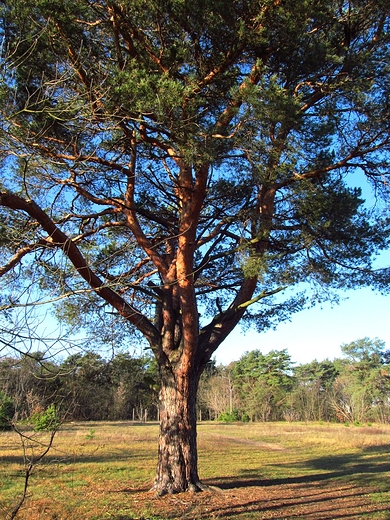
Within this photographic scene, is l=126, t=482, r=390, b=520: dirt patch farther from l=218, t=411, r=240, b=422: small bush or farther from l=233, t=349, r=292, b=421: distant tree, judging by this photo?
l=233, t=349, r=292, b=421: distant tree

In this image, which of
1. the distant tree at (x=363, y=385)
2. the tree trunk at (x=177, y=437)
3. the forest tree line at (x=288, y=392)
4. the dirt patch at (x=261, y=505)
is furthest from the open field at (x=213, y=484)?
the distant tree at (x=363, y=385)

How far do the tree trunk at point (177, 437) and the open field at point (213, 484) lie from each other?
0.93 ft

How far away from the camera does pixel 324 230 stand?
791cm

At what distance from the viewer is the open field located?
623 cm

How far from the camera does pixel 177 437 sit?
25.0 feet

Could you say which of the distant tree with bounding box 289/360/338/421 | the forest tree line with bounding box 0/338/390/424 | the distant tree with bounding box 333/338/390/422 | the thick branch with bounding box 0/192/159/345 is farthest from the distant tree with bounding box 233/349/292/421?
the thick branch with bounding box 0/192/159/345

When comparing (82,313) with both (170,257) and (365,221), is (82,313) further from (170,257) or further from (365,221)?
(365,221)

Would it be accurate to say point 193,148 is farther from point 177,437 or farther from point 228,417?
point 228,417

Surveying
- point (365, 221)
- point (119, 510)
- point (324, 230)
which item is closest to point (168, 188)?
point (324, 230)

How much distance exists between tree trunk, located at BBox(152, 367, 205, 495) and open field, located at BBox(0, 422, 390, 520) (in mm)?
285

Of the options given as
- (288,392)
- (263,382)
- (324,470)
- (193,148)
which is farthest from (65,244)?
(288,392)

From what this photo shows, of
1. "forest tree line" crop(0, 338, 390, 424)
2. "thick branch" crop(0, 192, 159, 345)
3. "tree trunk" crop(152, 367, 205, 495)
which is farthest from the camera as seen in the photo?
"forest tree line" crop(0, 338, 390, 424)

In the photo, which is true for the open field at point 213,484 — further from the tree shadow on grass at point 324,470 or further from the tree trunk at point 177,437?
the tree trunk at point 177,437

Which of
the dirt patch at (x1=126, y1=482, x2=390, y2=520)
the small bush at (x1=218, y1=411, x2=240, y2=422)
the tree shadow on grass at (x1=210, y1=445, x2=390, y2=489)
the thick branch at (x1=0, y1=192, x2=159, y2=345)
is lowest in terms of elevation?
the tree shadow on grass at (x1=210, y1=445, x2=390, y2=489)
